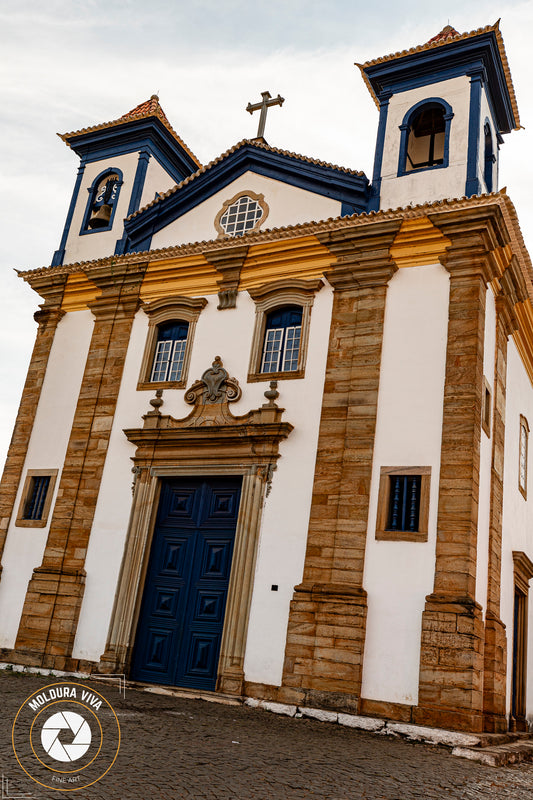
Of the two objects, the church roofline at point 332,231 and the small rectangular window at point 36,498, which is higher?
the church roofline at point 332,231

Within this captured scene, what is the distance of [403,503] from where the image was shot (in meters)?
10.6

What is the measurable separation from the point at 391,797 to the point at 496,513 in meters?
6.33

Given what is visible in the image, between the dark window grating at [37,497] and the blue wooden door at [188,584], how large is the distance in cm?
244

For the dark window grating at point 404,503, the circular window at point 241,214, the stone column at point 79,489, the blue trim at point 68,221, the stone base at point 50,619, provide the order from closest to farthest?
the dark window grating at point 404,503, the stone base at point 50,619, the stone column at point 79,489, the circular window at point 241,214, the blue trim at point 68,221

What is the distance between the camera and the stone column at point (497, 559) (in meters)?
10.2

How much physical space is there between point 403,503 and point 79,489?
5611mm

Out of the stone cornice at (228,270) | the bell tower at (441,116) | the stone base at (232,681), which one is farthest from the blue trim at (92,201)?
the stone base at (232,681)

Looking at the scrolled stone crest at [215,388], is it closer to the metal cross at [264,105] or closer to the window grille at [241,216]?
the window grille at [241,216]

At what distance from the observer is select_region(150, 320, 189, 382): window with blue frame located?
43.7ft

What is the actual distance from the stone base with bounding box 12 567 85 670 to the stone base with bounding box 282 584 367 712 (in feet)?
12.3

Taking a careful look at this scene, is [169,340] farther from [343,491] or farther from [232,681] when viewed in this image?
[232,681]
